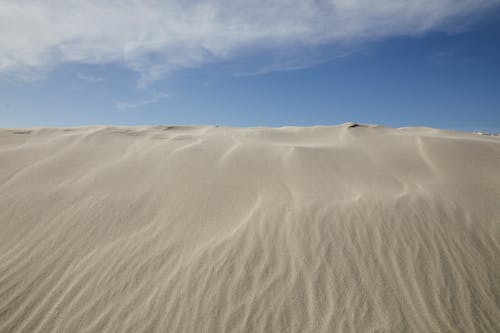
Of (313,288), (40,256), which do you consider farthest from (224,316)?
(40,256)

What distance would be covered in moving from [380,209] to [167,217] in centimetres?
203

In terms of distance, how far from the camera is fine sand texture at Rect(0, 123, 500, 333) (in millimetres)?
2051

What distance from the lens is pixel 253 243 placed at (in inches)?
100

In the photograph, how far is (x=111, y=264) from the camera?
95.1 inches

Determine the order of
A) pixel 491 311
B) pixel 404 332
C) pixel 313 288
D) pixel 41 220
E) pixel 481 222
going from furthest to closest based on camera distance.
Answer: pixel 41 220 < pixel 481 222 < pixel 313 288 < pixel 491 311 < pixel 404 332

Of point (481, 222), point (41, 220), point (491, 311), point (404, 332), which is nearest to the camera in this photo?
point (404, 332)

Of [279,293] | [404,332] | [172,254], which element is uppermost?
[172,254]

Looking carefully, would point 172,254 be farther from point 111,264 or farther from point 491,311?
point 491,311

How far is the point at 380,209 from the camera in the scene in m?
2.87

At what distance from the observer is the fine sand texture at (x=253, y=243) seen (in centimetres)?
205

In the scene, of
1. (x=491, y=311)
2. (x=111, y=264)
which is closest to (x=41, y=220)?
(x=111, y=264)

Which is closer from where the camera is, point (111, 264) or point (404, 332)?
point (404, 332)

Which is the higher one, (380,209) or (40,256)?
(380,209)

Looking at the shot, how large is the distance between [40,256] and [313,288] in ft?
7.35
